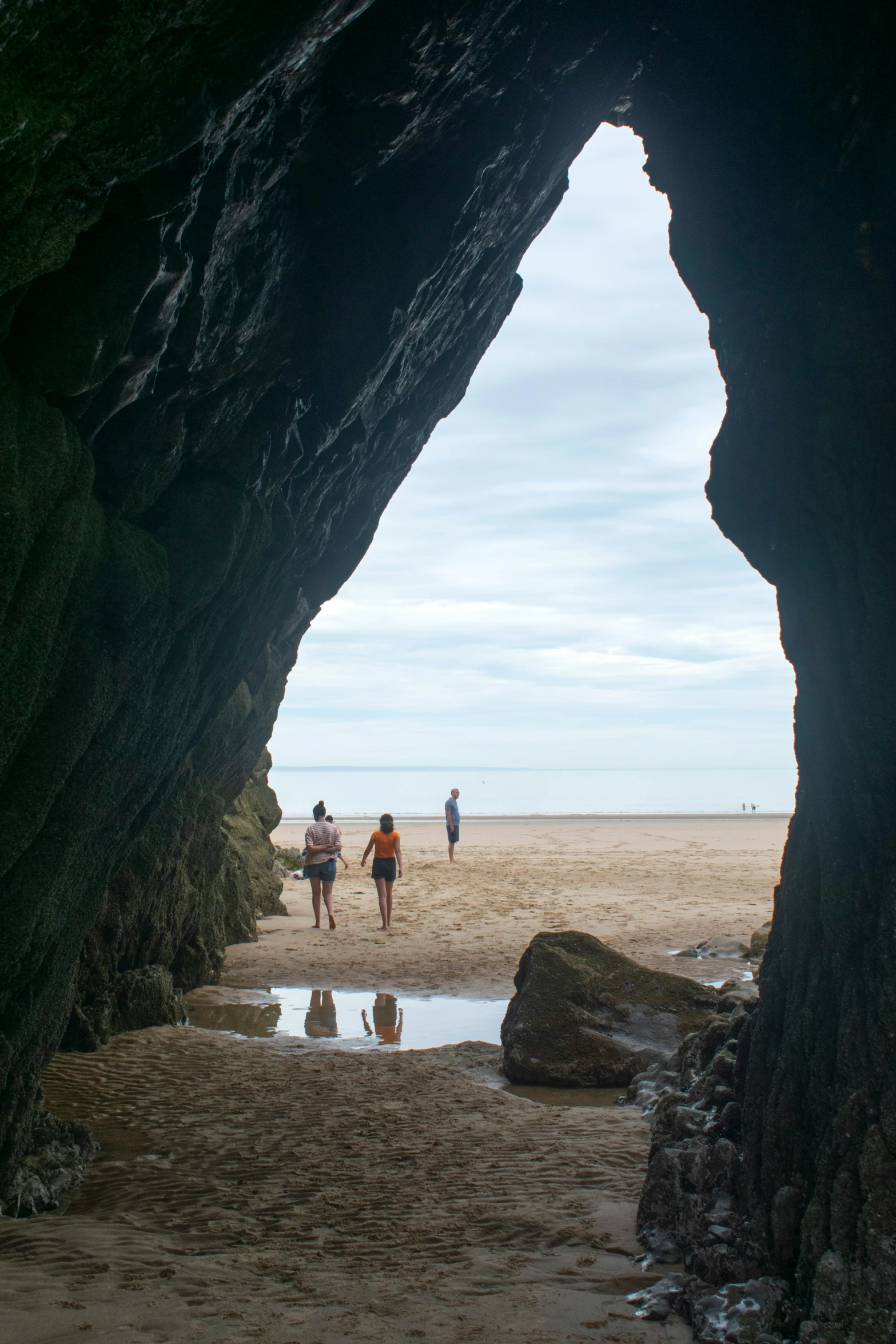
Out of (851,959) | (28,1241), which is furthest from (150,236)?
(28,1241)

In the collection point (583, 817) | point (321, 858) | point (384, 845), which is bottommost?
point (583, 817)

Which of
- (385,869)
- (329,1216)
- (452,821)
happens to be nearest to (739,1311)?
(329,1216)

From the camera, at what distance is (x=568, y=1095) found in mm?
7258

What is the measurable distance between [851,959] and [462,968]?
8.34 meters

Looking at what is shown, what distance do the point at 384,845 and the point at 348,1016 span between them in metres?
5.15

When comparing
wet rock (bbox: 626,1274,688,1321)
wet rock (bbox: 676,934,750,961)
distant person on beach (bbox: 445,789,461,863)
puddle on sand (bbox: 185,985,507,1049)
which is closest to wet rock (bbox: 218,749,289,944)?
puddle on sand (bbox: 185,985,507,1049)

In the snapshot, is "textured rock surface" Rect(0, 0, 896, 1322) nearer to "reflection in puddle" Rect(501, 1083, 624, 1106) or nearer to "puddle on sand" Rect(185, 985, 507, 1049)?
"reflection in puddle" Rect(501, 1083, 624, 1106)

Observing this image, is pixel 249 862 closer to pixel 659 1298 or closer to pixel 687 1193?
pixel 687 1193

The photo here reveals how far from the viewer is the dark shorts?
14898mm

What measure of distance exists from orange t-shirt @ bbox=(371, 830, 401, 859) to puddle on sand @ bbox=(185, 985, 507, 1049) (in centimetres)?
374

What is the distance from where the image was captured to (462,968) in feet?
39.1

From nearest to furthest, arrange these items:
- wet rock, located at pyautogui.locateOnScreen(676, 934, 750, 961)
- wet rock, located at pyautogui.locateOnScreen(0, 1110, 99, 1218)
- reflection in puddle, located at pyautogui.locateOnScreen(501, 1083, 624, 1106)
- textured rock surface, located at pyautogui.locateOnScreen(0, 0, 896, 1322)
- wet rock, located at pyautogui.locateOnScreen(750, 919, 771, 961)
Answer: textured rock surface, located at pyautogui.locateOnScreen(0, 0, 896, 1322), wet rock, located at pyautogui.locateOnScreen(0, 1110, 99, 1218), reflection in puddle, located at pyautogui.locateOnScreen(501, 1083, 624, 1106), wet rock, located at pyautogui.locateOnScreen(750, 919, 771, 961), wet rock, located at pyautogui.locateOnScreen(676, 934, 750, 961)

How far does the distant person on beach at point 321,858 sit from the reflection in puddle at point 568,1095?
7.47m

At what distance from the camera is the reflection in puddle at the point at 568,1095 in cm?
704
